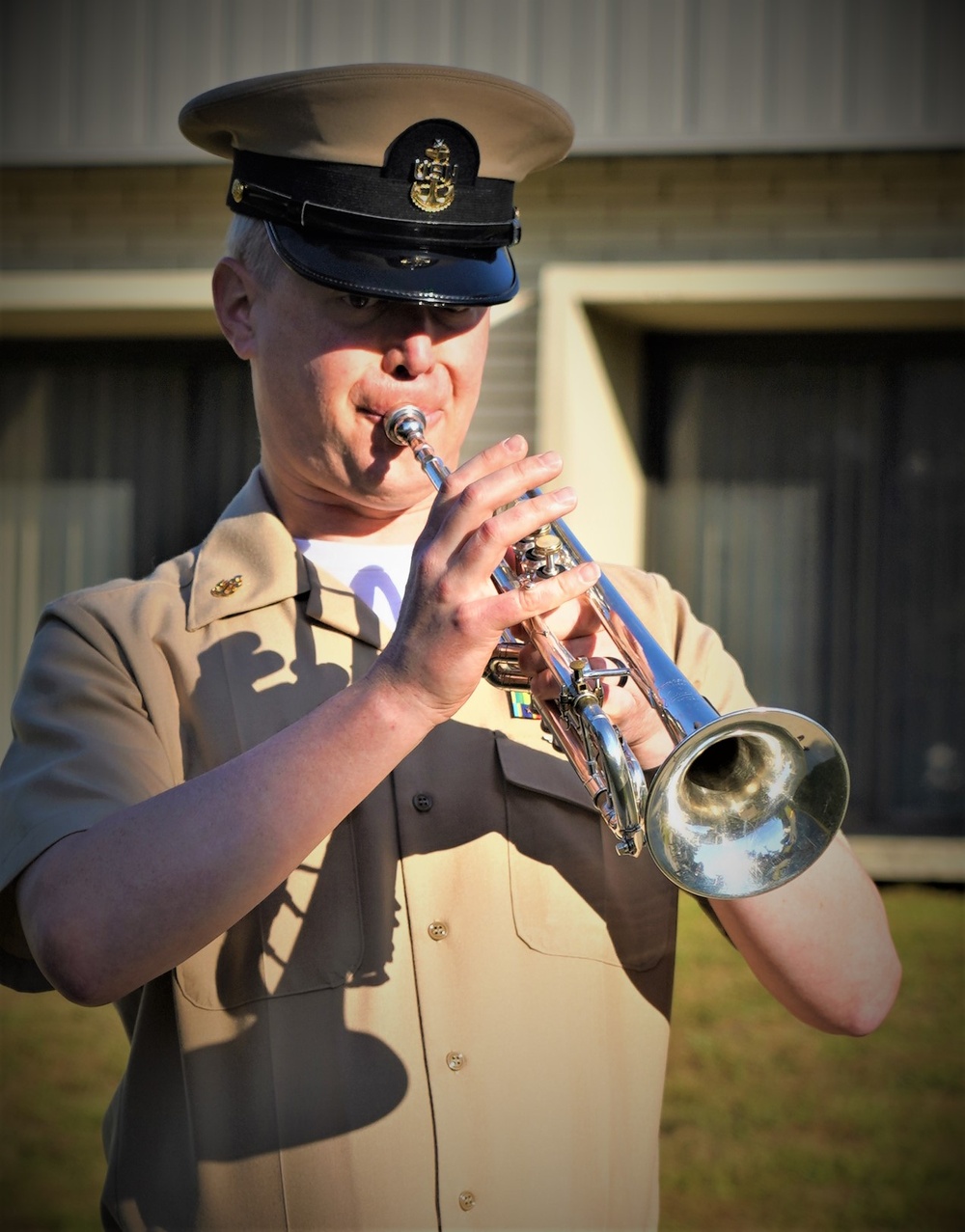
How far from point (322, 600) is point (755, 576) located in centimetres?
565

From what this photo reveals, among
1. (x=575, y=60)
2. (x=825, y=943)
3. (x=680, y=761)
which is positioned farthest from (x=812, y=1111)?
(x=575, y=60)

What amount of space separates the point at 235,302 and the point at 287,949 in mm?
937

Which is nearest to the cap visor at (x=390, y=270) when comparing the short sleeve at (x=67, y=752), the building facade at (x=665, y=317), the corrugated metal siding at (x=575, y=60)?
the short sleeve at (x=67, y=752)

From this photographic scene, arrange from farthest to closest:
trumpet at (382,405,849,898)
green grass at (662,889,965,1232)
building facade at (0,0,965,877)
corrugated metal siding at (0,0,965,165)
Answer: building facade at (0,0,965,877) → corrugated metal siding at (0,0,965,165) → green grass at (662,889,965,1232) → trumpet at (382,405,849,898)

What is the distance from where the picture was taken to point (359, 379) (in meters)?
1.89

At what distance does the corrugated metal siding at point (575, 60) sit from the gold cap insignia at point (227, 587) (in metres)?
4.81

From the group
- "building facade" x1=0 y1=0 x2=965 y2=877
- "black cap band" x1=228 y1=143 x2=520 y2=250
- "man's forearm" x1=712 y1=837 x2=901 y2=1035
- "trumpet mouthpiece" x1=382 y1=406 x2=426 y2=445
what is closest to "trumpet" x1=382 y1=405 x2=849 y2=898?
"trumpet mouthpiece" x1=382 y1=406 x2=426 y2=445

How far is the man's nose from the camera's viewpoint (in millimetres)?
1903

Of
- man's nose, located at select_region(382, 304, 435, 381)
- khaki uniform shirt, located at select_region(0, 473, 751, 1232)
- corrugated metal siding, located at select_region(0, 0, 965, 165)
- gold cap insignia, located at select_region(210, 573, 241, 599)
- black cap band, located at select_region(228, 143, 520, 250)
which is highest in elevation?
corrugated metal siding, located at select_region(0, 0, 965, 165)

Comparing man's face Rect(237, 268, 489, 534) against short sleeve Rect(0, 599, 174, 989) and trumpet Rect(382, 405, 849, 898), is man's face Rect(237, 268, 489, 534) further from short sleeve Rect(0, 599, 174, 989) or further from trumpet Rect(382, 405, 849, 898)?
short sleeve Rect(0, 599, 174, 989)

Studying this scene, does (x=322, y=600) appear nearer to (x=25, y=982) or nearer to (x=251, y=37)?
(x=25, y=982)

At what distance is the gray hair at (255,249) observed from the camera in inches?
78.1

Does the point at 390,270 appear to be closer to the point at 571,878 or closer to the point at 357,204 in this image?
the point at 357,204

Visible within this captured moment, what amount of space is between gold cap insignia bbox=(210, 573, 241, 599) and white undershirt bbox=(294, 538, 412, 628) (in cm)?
11
